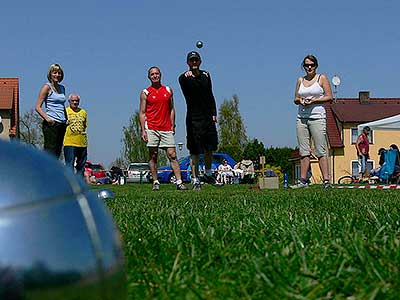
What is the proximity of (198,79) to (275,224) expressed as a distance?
7.42m

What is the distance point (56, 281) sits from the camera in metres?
1.55

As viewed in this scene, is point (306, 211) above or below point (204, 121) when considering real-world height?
below

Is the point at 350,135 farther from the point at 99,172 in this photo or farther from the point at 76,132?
the point at 76,132

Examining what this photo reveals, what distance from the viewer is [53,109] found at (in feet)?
32.7

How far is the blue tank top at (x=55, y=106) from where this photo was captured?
9.95 meters

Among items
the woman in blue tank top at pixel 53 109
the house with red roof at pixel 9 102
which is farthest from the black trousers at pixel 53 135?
the house with red roof at pixel 9 102

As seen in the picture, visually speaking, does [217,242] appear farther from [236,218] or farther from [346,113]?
[346,113]

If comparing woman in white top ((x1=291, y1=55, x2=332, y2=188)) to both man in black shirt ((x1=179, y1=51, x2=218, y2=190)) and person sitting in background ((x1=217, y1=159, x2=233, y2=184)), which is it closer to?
man in black shirt ((x1=179, y1=51, x2=218, y2=190))

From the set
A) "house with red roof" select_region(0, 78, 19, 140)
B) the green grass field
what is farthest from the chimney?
the green grass field

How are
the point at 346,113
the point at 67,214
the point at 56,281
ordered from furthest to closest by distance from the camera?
the point at 346,113, the point at 67,214, the point at 56,281

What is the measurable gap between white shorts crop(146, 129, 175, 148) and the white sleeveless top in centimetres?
209

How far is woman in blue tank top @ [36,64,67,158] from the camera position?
992 cm

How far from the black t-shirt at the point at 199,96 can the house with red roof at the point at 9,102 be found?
132 ft

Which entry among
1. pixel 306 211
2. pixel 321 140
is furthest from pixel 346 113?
pixel 306 211
